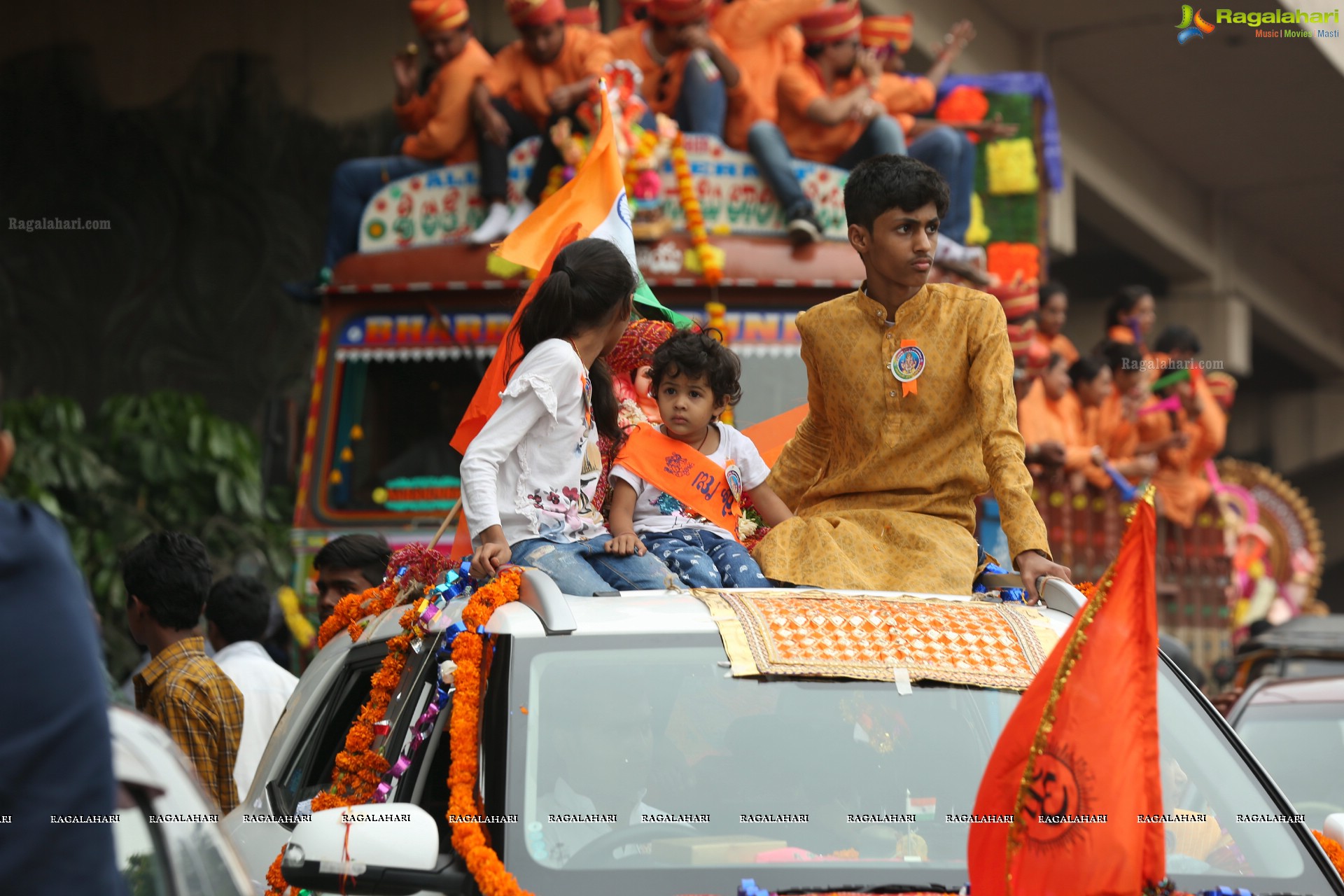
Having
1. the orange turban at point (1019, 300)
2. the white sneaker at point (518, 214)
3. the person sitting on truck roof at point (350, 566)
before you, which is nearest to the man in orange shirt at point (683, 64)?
the white sneaker at point (518, 214)

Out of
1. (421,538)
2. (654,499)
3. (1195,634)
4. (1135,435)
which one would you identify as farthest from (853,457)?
(1135,435)

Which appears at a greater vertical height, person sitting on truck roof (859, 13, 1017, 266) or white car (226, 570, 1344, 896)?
person sitting on truck roof (859, 13, 1017, 266)

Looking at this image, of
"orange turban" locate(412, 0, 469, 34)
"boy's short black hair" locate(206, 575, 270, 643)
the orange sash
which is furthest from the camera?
"orange turban" locate(412, 0, 469, 34)

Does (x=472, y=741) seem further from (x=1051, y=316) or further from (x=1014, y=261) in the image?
(x=1051, y=316)

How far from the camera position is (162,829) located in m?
1.95

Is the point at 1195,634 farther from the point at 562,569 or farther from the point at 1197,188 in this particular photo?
the point at 1197,188

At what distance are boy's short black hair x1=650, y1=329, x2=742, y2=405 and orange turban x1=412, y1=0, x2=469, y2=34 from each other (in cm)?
503

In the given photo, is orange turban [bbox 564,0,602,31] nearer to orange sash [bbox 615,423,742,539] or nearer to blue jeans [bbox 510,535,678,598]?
orange sash [bbox 615,423,742,539]

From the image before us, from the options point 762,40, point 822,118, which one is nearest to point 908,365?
point 822,118

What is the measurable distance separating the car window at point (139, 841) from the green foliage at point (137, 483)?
11209 mm

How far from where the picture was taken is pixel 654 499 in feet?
13.8

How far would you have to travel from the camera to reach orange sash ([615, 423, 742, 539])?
419 cm

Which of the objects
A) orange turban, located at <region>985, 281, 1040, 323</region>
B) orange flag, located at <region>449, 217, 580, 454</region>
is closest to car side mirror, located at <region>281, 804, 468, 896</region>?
orange flag, located at <region>449, 217, 580, 454</region>

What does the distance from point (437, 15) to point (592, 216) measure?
380cm
